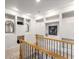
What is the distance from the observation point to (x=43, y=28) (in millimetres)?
7082

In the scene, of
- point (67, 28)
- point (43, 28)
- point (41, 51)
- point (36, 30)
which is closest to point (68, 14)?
point (67, 28)

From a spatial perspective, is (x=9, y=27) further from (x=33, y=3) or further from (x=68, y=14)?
(x=68, y=14)

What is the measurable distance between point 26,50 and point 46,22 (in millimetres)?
3650

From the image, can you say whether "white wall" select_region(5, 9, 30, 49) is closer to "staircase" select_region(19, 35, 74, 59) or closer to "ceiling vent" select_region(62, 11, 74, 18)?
"staircase" select_region(19, 35, 74, 59)

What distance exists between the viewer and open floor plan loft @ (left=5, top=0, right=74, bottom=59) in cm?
375

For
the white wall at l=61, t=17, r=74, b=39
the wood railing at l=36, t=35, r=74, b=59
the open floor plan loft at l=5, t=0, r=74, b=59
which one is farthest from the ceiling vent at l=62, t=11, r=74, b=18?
the wood railing at l=36, t=35, r=74, b=59

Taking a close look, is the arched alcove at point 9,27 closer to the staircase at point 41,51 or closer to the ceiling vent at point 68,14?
the staircase at point 41,51

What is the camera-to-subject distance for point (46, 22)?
671 cm

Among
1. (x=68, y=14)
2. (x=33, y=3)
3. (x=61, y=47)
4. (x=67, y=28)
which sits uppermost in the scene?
(x=33, y=3)

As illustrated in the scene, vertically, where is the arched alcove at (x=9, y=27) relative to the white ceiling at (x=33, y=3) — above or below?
below

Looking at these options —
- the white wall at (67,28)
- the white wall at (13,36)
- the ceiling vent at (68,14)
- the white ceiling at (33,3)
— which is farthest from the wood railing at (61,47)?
the white wall at (13,36)

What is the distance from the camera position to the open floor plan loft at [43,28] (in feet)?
12.3
